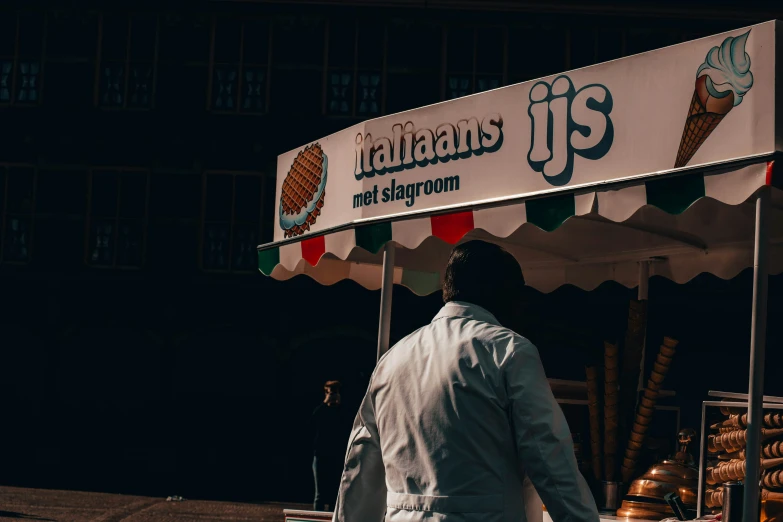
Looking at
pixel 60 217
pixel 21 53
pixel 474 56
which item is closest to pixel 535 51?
pixel 474 56

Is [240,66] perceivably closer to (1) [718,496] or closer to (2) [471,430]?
(1) [718,496]

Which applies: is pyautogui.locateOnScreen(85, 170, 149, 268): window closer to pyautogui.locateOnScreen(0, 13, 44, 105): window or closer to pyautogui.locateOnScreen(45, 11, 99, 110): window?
pyautogui.locateOnScreen(45, 11, 99, 110): window

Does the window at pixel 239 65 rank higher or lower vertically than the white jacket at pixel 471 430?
higher

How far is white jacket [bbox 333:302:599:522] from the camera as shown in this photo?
9.04 feet

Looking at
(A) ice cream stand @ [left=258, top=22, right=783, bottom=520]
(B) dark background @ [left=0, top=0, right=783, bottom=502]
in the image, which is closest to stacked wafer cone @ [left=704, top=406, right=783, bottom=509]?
(A) ice cream stand @ [left=258, top=22, right=783, bottom=520]

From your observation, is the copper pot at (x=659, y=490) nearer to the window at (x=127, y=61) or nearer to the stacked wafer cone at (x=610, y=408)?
the stacked wafer cone at (x=610, y=408)

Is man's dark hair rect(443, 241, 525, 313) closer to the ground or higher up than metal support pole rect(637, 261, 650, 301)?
closer to the ground

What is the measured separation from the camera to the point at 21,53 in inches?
829

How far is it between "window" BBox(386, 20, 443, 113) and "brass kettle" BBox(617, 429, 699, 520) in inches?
595

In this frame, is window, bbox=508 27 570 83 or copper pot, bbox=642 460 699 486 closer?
copper pot, bbox=642 460 699 486

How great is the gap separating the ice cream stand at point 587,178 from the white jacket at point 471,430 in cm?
191

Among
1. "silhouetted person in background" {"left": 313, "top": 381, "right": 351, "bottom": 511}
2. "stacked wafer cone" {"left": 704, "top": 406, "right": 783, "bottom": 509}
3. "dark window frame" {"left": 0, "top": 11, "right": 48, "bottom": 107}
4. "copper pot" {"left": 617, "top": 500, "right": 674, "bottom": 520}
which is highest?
"dark window frame" {"left": 0, "top": 11, "right": 48, "bottom": 107}

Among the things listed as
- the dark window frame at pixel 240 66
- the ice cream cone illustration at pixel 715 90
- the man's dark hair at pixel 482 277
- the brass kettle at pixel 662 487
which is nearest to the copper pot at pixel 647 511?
the brass kettle at pixel 662 487

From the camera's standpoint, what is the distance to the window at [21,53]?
20.9 m
